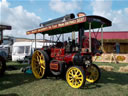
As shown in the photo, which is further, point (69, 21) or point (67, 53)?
point (67, 53)

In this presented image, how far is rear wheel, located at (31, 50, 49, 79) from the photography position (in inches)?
226

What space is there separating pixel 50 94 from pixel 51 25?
2.93 m

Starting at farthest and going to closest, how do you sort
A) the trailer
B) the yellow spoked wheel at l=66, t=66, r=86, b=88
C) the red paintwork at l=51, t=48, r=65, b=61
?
the red paintwork at l=51, t=48, r=65, b=61 → the trailer → the yellow spoked wheel at l=66, t=66, r=86, b=88

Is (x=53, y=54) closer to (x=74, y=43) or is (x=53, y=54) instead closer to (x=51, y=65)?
(x=51, y=65)

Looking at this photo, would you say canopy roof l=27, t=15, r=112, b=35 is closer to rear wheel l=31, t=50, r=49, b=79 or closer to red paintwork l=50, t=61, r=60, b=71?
rear wheel l=31, t=50, r=49, b=79

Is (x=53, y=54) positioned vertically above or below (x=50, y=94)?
above

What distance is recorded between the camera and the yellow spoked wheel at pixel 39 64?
19.1ft

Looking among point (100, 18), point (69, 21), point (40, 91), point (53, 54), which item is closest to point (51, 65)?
point (53, 54)

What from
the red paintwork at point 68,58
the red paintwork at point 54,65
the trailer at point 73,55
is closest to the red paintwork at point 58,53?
the trailer at point 73,55

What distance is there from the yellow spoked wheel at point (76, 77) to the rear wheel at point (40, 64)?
4.49 feet

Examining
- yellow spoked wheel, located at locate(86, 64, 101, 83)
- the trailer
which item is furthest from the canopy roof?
yellow spoked wheel, located at locate(86, 64, 101, 83)

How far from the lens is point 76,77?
14.8 feet

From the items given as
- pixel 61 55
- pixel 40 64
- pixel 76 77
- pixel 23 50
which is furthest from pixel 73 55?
pixel 23 50

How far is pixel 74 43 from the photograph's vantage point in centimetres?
550
